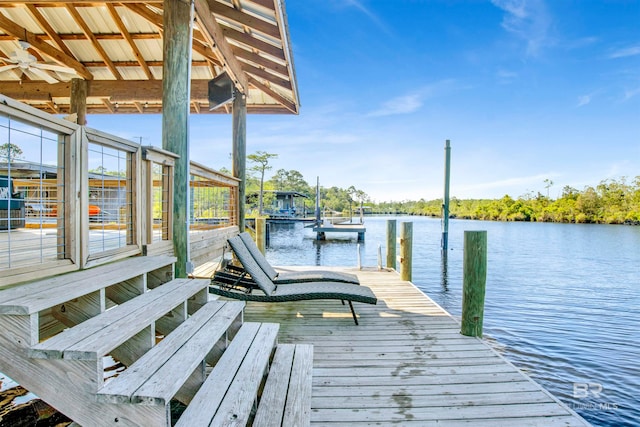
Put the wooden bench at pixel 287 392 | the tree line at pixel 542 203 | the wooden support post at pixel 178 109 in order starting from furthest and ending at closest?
the tree line at pixel 542 203, the wooden support post at pixel 178 109, the wooden bench at pixel 287 392

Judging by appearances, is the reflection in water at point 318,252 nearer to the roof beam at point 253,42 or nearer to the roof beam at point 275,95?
the roof beam at point 275,95

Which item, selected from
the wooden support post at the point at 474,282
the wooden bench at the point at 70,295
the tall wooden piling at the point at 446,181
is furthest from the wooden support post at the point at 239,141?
the tall wooden piling at the point at 446,181

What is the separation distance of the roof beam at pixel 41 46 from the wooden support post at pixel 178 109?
376 centimetres

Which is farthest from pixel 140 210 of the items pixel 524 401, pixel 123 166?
pixel 524 401

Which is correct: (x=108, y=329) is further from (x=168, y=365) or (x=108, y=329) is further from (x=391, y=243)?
(x=391, y=243)

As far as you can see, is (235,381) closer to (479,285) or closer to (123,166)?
(123,166)

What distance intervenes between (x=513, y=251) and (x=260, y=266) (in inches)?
624

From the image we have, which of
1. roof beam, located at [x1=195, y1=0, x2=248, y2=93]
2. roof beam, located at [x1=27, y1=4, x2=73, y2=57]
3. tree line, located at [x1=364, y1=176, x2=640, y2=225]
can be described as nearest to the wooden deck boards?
roof beam, located at [x1=195, y1=0, x2=248, y2=93]

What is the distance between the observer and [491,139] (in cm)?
3019

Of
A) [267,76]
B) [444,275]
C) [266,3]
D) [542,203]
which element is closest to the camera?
[266,3]

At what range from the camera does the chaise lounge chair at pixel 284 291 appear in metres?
3.59

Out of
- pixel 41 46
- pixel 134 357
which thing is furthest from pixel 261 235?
pixel 134 357

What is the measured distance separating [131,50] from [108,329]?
6.47 metres

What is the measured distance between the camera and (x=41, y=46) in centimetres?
570
